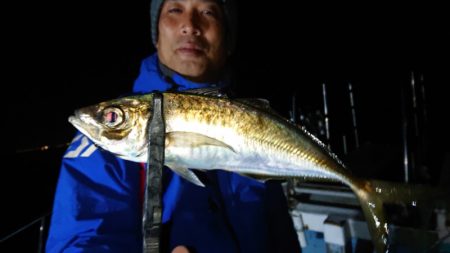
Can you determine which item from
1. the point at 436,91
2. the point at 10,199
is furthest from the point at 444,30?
the point at 10,199

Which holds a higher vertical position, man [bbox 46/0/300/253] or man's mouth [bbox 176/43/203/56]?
man's mouth [bbox 176/43/203/56]

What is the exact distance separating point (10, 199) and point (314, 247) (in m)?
16.5

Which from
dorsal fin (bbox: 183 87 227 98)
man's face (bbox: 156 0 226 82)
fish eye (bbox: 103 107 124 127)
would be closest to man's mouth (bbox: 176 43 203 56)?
man's face (bbox: 156 0 226 82)

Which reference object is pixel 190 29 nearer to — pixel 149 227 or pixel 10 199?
pixel 149 227

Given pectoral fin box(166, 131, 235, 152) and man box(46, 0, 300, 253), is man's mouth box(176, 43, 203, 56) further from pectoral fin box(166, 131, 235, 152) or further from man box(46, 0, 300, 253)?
pectoral fin box(166, 131, 235, 152)

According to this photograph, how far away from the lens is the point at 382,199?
152 centimetres

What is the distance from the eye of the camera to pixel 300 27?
38125 mm

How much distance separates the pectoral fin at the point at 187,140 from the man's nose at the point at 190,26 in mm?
1177

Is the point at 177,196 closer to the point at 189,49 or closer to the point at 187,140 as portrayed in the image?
the point at 187,140

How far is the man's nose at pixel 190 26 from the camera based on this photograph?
2.28m

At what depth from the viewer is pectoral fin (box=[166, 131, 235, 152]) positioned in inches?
52.9

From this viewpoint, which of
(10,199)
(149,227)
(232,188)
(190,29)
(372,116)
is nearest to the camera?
(149,227)

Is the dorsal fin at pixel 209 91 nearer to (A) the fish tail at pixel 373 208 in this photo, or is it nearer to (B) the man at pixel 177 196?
(B) the man at pixel 177 196

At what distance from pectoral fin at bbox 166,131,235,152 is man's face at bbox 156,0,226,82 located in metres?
1.09
